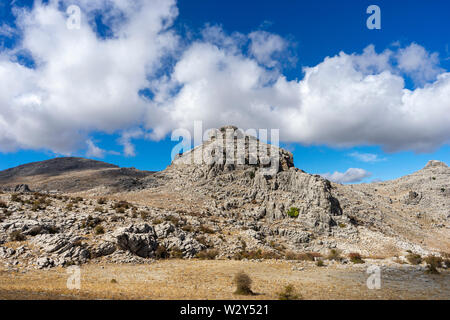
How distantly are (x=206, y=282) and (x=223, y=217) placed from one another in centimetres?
2104

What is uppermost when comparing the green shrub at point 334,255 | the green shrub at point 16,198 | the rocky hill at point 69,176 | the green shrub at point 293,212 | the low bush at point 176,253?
the rocky hill at point 69,176

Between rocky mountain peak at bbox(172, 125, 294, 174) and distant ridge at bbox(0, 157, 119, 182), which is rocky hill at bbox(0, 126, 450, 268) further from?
distant ridge at bbox(0, 157, 119, 182)

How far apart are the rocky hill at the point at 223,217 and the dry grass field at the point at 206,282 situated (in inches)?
124

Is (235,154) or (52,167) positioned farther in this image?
(52,167)

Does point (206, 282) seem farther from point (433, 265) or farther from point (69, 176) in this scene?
point (69, 176)

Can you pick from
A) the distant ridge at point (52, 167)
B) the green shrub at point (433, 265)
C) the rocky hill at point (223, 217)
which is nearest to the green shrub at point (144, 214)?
the rocky hill at point (223, 217)

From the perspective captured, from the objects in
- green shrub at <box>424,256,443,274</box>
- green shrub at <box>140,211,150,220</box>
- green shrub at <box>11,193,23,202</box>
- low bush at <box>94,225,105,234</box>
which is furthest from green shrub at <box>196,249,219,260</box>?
green shrub at <box>11,193,23,202</box>

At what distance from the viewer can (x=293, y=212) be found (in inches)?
1517

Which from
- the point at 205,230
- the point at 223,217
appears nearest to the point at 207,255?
the point at 205,230

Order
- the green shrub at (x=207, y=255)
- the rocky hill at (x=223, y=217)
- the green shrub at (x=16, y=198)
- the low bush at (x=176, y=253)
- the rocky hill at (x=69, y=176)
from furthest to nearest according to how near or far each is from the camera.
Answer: the rocky hill at (x=69, y=176) < the green shrub at (x=16, y=198) < the green shrub at (x=207, y=255) < the low bush at (x=176, y=253) < the rocky hill at (x=223, y=217)

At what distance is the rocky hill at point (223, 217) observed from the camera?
22.6 meters

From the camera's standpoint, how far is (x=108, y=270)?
1919 centimetres

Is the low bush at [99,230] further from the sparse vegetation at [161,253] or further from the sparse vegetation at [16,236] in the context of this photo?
the sparse vegetation at [161,253]
